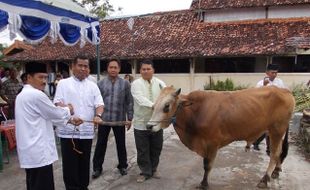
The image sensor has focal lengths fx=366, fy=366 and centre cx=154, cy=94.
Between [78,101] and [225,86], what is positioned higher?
[78,101]

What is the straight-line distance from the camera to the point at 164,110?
4.70 m

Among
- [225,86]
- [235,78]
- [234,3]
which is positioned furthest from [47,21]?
[234,3]

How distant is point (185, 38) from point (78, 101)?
54.6 ft

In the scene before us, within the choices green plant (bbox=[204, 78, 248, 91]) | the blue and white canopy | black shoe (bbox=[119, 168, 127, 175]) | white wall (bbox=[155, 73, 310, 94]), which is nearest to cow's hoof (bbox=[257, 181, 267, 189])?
black shoe (bbox=[119, 168, 127, 175])

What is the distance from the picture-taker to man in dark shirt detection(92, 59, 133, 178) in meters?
5.42

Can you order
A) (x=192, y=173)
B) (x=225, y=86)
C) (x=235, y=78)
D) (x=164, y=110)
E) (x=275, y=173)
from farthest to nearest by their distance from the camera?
1. (x=235, y=78)
2. (x=225, y=86)
3. (x=192, y=173)
4. (x=275, y=173)
5. (x=164, y=110)

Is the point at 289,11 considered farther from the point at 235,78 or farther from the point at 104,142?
the point at 104,142

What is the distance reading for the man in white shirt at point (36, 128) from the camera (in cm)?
334

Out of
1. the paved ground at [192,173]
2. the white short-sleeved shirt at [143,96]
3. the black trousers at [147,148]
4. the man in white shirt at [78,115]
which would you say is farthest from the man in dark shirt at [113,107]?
the man in white shirt at [78,115]

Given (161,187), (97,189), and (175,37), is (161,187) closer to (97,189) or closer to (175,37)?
(97,189)

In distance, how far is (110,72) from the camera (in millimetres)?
5387

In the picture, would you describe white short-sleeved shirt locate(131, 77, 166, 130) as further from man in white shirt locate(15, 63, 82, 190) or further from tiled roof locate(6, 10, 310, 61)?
tiled roof locate(6, 10, 310, 61)

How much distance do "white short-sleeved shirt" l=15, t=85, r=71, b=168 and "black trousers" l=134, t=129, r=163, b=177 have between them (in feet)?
6.37

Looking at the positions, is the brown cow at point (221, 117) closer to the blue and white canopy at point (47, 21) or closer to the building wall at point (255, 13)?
the blue and white canopy at point (47, 21)
